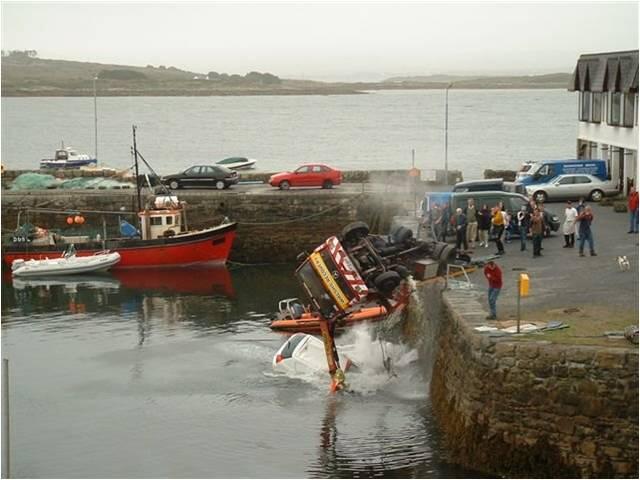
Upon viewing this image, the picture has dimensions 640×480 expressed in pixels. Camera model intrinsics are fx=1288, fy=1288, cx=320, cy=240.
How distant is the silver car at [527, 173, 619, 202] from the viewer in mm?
42781

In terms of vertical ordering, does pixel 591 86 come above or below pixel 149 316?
above

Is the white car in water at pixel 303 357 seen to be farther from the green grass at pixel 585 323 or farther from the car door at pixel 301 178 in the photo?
the car door at pixel 301 178

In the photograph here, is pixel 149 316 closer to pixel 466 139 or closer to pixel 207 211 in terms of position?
pixel 207 211

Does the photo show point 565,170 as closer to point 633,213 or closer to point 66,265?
point 633,213

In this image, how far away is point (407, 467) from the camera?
22703 millimetres

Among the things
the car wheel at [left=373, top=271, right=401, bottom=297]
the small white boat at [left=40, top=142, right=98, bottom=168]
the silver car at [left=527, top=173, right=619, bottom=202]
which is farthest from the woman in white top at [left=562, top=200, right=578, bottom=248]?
the small white boat at [left=40, top=142, right=98, bottom=168]

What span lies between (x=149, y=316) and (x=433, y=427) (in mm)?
15321

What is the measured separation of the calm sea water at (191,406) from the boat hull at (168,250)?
24.1ft

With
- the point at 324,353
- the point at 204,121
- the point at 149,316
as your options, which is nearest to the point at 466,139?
the point at 204,121

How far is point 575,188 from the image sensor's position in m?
42.9

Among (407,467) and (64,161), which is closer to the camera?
(407,467)

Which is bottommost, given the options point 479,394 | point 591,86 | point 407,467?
point 407,467

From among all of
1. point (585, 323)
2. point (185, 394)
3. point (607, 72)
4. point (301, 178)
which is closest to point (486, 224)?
point (185, 394)

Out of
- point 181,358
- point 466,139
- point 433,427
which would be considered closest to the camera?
point 433,427
